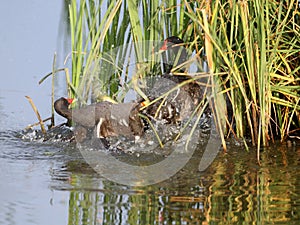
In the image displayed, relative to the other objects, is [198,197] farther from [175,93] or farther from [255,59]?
[175,93]

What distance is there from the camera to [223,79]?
4.91 meters

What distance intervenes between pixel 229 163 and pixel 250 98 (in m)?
0.56

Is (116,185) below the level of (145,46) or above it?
below

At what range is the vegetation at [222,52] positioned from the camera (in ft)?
15.1

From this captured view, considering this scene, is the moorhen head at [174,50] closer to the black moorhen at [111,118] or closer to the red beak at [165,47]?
the red beak at [165,47]

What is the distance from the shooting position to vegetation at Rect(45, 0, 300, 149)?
4594mm

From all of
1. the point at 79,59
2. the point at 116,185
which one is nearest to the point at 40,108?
the point at 79,59

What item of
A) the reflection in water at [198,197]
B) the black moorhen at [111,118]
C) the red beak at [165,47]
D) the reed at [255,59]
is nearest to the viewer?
the reflection in water at [198,197]

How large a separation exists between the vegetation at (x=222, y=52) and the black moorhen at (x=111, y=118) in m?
0.17

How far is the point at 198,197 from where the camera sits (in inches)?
148

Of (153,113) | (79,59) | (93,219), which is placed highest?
(79,59)

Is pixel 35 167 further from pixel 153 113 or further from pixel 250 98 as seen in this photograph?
pixel 250 98

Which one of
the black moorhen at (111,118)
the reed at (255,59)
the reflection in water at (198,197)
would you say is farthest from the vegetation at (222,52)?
A: the reflection in water at (198,197)

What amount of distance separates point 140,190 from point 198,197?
282mm
